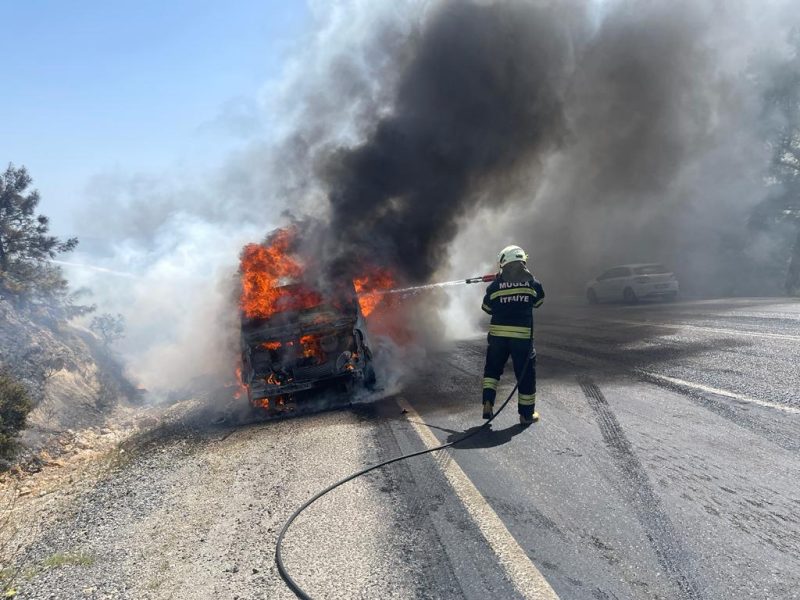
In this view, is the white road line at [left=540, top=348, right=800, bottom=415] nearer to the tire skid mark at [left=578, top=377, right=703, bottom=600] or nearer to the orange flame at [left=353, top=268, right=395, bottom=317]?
the tire skid mark at [left=578, top=377, right=703, bottom=600]

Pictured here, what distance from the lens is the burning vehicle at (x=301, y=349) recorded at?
28.3 ft

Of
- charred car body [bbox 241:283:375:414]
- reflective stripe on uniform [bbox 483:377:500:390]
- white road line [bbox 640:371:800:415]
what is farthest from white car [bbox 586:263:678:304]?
reflective stripe on uniform [bbox 483:377:500:390]

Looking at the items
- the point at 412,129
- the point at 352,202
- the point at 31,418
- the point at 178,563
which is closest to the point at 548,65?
the point at 412,129

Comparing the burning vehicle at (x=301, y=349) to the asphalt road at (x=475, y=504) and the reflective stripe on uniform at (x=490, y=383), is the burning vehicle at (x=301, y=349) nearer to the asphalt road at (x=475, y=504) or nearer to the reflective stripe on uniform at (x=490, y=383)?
the asphalt road at (x=475, y=504)

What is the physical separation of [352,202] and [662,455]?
1065 centimetres

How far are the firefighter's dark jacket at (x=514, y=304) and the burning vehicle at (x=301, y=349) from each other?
277 centimetres

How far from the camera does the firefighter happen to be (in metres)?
6.62

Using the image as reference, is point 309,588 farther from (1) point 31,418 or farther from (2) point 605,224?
(2) point 605,224

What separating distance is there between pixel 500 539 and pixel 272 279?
301 inches

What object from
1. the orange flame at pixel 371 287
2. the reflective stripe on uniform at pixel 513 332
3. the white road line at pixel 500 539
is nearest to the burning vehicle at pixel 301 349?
the orange flame at pixel 371 287

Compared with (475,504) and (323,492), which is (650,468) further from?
(323,492)

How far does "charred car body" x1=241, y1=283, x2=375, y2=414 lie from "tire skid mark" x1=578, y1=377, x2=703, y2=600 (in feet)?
12.9

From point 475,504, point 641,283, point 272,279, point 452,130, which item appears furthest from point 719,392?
point 641,283

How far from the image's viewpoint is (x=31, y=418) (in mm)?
8594
